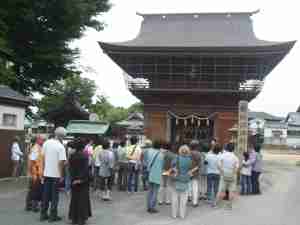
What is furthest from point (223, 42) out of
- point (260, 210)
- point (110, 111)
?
point (110, 111)

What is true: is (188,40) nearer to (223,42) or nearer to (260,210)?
(223,42)

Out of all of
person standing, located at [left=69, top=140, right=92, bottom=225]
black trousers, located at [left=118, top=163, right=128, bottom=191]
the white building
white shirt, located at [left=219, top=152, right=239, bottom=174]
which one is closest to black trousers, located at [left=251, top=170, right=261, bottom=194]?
white shirt, located at [left=219, top=152, right=239, bottom=174]

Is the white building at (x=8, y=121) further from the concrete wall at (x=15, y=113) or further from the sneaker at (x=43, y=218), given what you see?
the sneaker at (x=43, y=218)

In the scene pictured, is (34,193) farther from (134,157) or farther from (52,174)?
(134,157)

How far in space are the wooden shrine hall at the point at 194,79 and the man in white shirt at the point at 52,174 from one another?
56.9 ft

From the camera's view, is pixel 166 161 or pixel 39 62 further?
pixel 39 62

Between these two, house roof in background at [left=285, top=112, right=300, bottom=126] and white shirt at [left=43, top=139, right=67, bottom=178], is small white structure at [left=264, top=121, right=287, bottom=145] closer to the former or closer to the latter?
house roof in background at [left=285, top=112, right=300, bottom=126]

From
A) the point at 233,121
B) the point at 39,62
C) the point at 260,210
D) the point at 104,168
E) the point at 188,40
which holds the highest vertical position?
the point at 188,40

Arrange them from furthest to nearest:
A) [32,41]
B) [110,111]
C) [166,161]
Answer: [110,111]
[32,41]
[166,161]

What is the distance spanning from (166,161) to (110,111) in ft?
214

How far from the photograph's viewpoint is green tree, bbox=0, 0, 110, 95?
17859 mm

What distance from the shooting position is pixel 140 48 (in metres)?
25.9

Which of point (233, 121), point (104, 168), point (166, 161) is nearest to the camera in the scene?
point (166, 161)

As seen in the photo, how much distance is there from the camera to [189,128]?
27.4 meters
